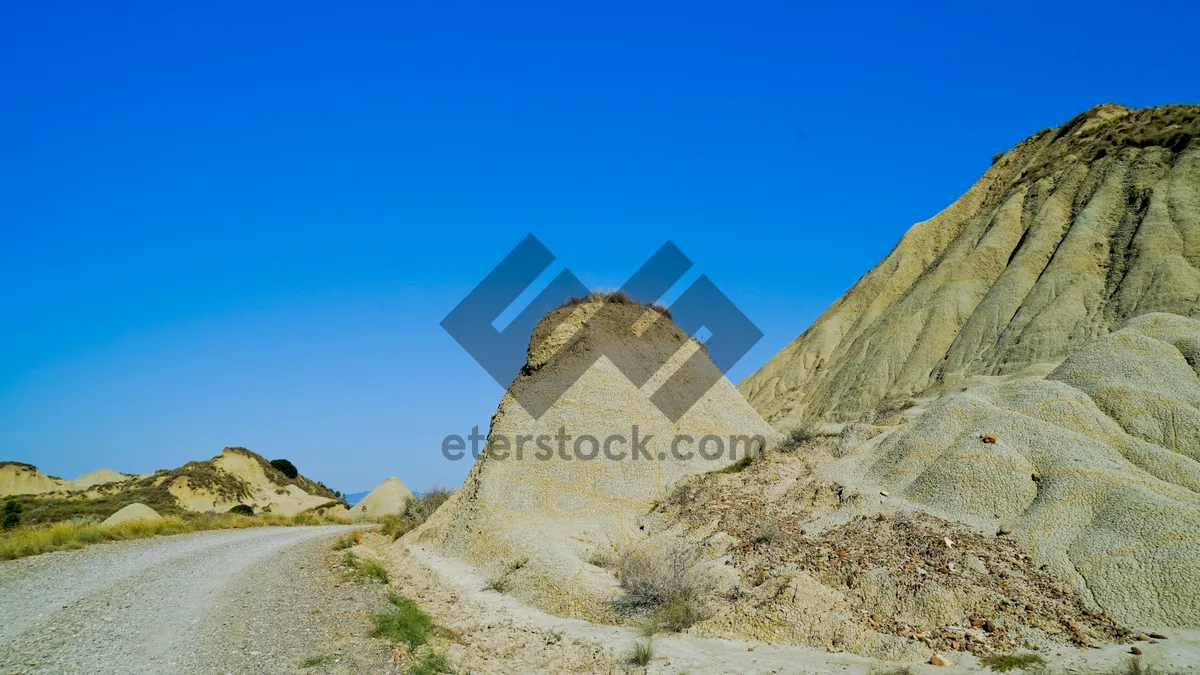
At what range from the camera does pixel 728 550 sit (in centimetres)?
1210

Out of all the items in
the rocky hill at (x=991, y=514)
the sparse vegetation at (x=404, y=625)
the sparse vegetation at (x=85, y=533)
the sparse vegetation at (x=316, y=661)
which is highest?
the rocky hill at (x=991, y=514)

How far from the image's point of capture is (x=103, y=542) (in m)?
19.5

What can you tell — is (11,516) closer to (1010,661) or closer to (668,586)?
(668,586)

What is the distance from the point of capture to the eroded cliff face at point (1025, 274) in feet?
97.2

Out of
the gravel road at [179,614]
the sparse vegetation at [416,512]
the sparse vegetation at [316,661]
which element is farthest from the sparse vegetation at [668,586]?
the sparse vegetation at [416,512]

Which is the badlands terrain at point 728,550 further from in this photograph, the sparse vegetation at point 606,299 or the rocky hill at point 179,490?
the rocky hill at point 179,490

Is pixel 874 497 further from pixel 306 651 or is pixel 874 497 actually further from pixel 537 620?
pixel 306 651

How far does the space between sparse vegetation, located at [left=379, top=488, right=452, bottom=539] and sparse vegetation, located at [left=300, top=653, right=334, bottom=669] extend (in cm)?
1230

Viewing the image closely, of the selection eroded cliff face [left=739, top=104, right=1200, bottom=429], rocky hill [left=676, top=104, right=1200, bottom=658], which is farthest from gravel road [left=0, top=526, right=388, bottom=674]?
eroded cliff face [left=739, top=104, right=1200, bottom=429]

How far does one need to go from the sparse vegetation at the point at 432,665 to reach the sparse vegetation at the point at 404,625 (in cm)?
50

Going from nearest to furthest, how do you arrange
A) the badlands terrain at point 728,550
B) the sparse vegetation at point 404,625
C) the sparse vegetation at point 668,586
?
the badlands terrain at point 728,550, the sparse vegetation at point 404,625, the sparse vegetation at point 668,586

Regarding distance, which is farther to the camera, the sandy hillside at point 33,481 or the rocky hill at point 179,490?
the sandy hillside at point 33,481

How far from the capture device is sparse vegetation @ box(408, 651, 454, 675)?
798cm

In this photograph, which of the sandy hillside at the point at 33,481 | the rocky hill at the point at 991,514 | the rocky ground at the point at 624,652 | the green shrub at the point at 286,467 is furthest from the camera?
the green shrub at the point at 286,467
